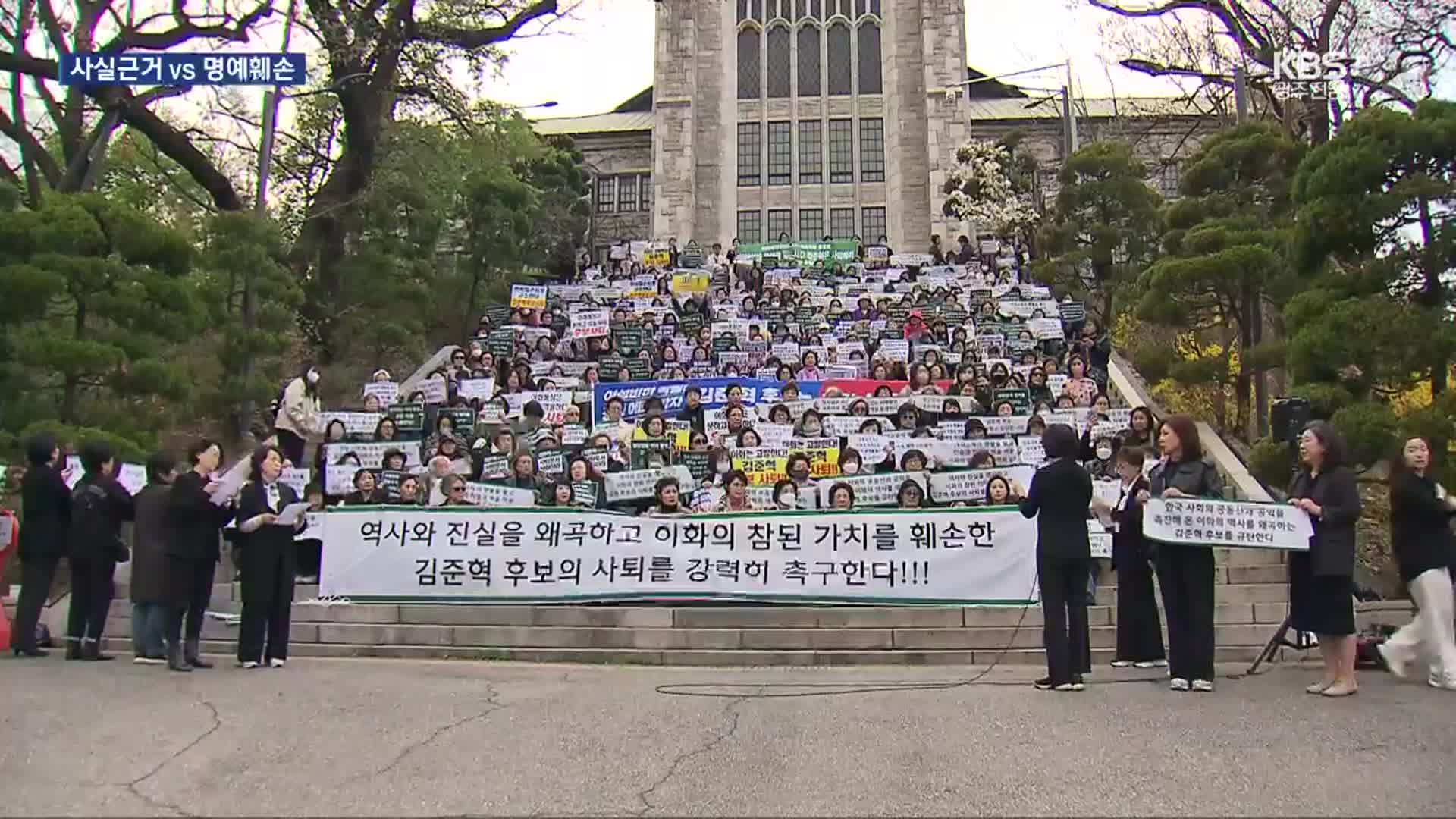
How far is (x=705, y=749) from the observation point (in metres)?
6.14

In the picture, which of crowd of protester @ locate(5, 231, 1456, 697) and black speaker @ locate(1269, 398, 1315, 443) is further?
black speaker @ locate(1269, 398, 1315, 443)

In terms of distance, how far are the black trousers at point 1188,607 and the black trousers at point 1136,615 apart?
1.48ft

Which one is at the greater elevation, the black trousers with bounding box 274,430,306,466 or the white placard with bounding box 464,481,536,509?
the black trousers with bounding box 274,430,306,466

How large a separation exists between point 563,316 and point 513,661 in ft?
49.5

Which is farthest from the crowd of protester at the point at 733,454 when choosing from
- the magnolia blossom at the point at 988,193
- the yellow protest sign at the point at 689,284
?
the magnolia blossom at the point at 988,193

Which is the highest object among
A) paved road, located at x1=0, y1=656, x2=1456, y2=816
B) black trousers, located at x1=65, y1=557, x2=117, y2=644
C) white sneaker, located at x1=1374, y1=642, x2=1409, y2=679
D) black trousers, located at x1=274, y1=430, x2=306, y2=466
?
black trousers, located at x1=274, y1=430, x2=306, y2=466

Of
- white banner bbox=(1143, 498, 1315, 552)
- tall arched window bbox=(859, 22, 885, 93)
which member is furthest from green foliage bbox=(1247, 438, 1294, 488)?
tall arched window bbox=(859, 22, 885, 93)

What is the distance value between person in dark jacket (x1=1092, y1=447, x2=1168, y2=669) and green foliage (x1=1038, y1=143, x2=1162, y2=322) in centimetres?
1625

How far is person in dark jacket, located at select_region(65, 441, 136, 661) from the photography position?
9438 mm

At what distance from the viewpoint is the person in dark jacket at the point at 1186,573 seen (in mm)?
7680

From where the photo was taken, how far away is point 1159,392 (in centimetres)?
2233

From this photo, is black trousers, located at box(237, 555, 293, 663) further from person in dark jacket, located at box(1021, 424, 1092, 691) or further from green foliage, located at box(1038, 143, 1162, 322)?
green foliage, located at box(1038, 143, 1162, 322)

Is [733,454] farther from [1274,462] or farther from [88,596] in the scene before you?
[88,596]

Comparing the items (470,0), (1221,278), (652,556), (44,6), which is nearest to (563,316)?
(470,0)
